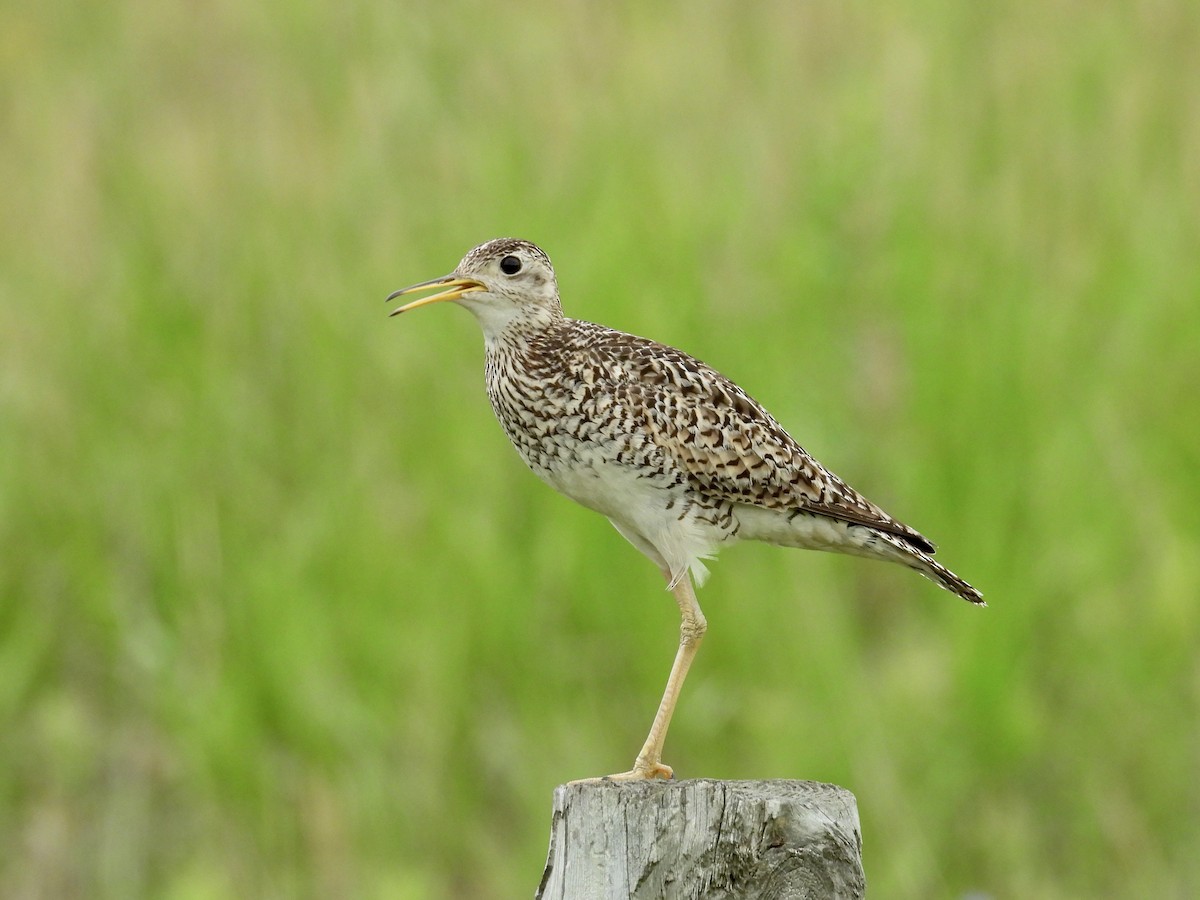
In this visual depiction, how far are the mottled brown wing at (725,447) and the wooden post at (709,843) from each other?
1.71 m

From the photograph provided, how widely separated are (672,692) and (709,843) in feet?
6.20

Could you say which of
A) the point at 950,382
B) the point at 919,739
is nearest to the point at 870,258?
the point at 950,382

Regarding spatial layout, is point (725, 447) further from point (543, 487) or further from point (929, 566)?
point (543, 487)

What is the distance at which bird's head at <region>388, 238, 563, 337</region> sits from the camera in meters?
6.39

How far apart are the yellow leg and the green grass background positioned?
8.94 feet

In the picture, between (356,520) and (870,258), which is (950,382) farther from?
(356,520)

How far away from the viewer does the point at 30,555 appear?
1142 cm

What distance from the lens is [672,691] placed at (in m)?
6.58

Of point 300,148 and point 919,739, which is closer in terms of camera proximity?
point 919,739

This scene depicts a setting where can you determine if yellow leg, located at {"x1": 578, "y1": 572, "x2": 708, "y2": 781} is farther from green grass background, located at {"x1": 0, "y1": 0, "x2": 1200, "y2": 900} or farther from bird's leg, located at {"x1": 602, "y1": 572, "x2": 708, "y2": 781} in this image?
green grass background, located at {"x1": 0, "y1": 0, "x2": 1200, "y2": 900}

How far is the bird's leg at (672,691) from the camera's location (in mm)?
6332

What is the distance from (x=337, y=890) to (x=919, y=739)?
11.5 ft

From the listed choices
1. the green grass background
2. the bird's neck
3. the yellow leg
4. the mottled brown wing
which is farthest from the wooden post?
the green grass background

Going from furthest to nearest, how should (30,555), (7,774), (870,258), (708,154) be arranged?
1. (708,154)
2. (870,258)
3. (30,555)
4. (7,774)
